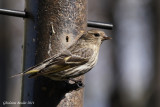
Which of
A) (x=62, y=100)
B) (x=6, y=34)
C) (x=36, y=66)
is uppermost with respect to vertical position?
(x=36, y=66)

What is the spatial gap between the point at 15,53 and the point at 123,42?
15.0 ft

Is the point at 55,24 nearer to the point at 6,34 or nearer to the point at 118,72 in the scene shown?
the point at 118,72

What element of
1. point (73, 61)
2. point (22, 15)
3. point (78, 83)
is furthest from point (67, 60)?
point (22, 15)

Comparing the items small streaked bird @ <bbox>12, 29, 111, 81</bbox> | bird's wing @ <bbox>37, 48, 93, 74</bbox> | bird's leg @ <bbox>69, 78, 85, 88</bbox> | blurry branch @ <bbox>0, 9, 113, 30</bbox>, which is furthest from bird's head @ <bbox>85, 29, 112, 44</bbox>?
bird's leg @ <bbox>69, 78, 85, 88</bbox>

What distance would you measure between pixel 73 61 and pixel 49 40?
40 centimetres

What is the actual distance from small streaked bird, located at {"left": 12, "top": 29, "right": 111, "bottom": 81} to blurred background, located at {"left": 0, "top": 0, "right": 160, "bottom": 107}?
12049 millimetres

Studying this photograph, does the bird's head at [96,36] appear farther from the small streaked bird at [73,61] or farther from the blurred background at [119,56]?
the blurred background at [119,56]

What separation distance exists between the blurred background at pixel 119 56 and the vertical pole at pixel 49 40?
40.8 ft

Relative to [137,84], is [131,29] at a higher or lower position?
higher

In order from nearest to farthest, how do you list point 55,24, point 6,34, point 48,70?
1. point 48,70
2. point 55,24
3. point 6,34

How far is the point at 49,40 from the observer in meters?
7.92

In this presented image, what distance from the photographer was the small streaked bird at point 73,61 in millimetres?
7530

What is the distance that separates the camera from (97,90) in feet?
83.9

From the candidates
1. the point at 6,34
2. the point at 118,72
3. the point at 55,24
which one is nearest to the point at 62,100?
the point at 55,24
